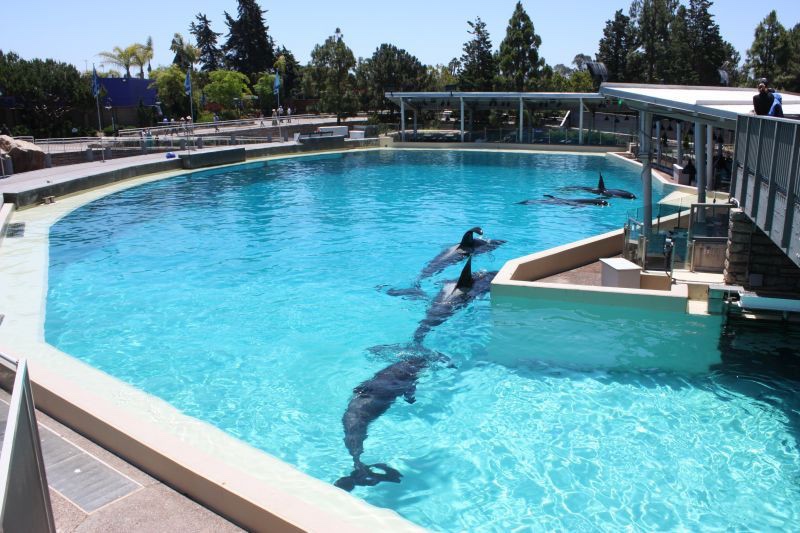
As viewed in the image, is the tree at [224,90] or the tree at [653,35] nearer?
the tree at [224,90]

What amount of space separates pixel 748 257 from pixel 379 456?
7.08 metres

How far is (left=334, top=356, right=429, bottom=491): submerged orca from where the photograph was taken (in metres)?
7.22

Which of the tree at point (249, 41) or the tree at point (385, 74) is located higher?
the tree at point (249, 41)

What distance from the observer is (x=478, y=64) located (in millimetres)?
63500

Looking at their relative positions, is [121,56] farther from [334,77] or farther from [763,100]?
[763,100]

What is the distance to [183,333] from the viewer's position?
1138 centimetres

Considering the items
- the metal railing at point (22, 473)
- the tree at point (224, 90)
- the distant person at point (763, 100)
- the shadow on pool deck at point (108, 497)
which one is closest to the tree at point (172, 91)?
the tree at point (224, 90)

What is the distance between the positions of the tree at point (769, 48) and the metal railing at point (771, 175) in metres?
64.6

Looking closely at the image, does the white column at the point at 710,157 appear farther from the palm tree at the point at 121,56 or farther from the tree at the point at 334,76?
the palm tree at the point at 121,56

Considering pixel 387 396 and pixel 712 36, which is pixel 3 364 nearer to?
pixel 387 396

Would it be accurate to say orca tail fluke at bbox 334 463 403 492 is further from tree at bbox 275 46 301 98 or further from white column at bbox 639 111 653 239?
tree at bbox 275 46 301 98

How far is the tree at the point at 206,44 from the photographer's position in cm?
9038

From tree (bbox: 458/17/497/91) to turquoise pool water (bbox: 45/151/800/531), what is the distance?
45.8m

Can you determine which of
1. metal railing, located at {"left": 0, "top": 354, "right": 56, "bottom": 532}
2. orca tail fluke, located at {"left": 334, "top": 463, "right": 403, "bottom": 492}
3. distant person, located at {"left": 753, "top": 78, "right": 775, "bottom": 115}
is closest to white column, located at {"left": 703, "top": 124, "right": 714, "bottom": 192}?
distant person, located at {"left": 753, "top": 78, "right": 775, "bottom": 115}
